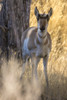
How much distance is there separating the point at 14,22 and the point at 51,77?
425 cm

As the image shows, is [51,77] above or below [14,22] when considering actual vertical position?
below

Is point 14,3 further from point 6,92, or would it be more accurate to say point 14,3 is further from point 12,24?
point 6,92

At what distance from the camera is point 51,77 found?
19.9ft

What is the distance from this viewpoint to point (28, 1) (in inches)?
380

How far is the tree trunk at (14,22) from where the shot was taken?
9539 mm

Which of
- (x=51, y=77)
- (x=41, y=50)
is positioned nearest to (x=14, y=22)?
(x=41, y=50)

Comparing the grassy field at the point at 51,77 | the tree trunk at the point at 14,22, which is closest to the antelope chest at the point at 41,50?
the grassy field at the point at 51,77

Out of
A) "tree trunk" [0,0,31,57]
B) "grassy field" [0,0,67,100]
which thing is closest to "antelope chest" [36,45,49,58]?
"grassy field" [0,0,67,100]

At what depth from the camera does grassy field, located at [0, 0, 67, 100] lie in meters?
5.01

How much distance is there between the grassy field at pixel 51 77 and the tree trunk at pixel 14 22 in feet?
3.94

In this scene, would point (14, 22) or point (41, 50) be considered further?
point (14, 22)

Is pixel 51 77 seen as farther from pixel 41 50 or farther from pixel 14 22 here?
pixel 14 22

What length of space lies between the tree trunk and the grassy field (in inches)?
47.3

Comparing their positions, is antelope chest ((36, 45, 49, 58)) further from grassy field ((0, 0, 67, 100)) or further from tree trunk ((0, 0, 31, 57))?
tree trunk ((0, 0, 31, 57))
